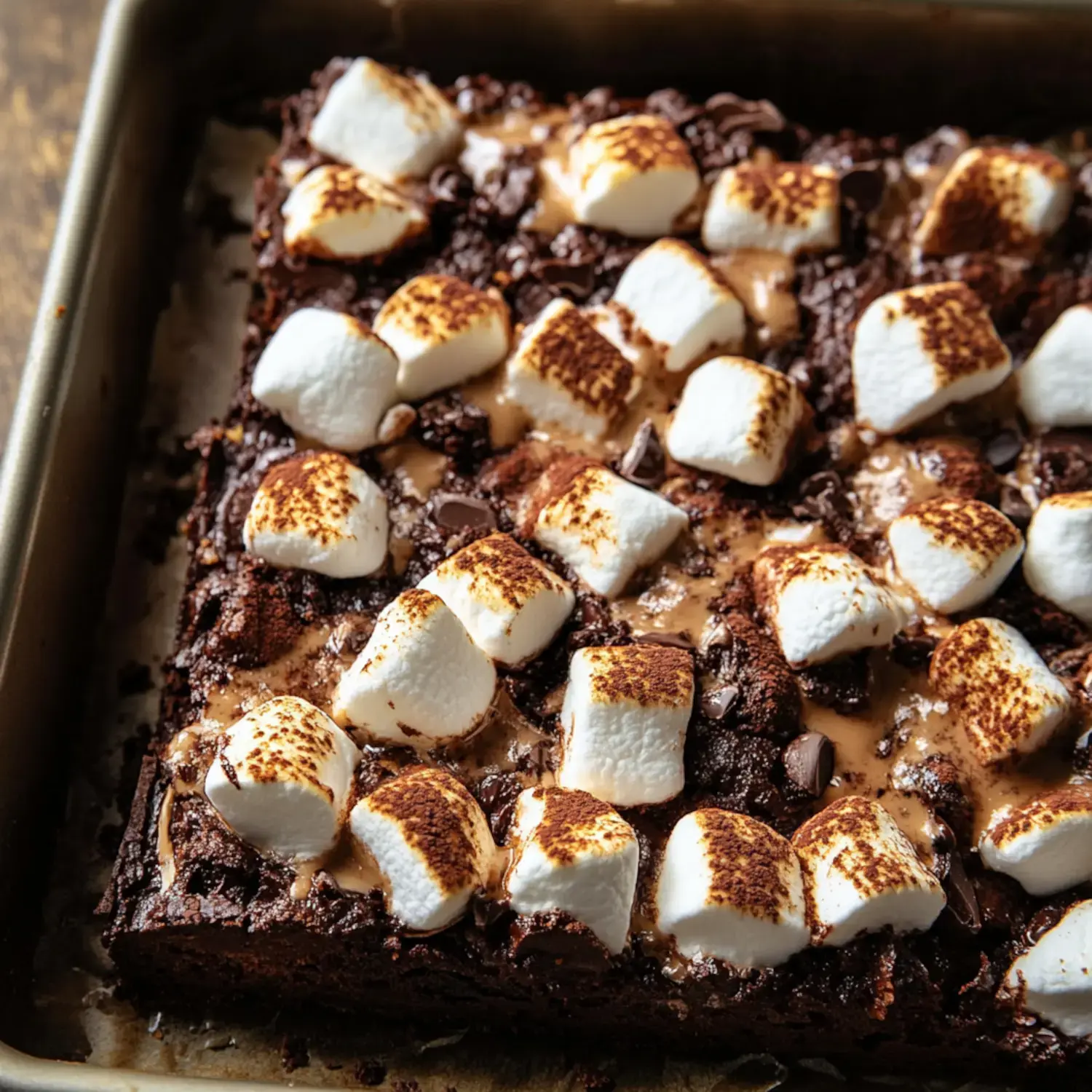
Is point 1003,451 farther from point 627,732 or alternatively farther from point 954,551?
point 627,732

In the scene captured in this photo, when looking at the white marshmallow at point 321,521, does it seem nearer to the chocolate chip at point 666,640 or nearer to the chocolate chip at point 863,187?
the chocolate chip at point 666,640

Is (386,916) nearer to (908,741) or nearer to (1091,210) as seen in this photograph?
(908,741)

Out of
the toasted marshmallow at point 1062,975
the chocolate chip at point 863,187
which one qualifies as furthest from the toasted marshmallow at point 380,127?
the toasted marshmallow at point 1062,975

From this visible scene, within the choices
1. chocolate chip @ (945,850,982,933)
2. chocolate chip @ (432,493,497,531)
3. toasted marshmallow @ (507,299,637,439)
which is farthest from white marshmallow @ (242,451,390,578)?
chocolate chip @ (945,850,982,933)

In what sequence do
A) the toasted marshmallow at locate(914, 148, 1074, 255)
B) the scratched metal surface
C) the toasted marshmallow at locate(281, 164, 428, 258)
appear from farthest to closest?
the scratched metal surface
the toasted marshmallow at locate(914, 148, 1074, 255)
the toasted marshmallow at locate(281, 164, 428, 258)

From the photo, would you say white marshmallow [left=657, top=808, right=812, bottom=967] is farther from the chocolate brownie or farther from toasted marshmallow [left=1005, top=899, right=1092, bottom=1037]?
toasted marshmallow [left=1005, top=899, right=1092, bottom=1037]
